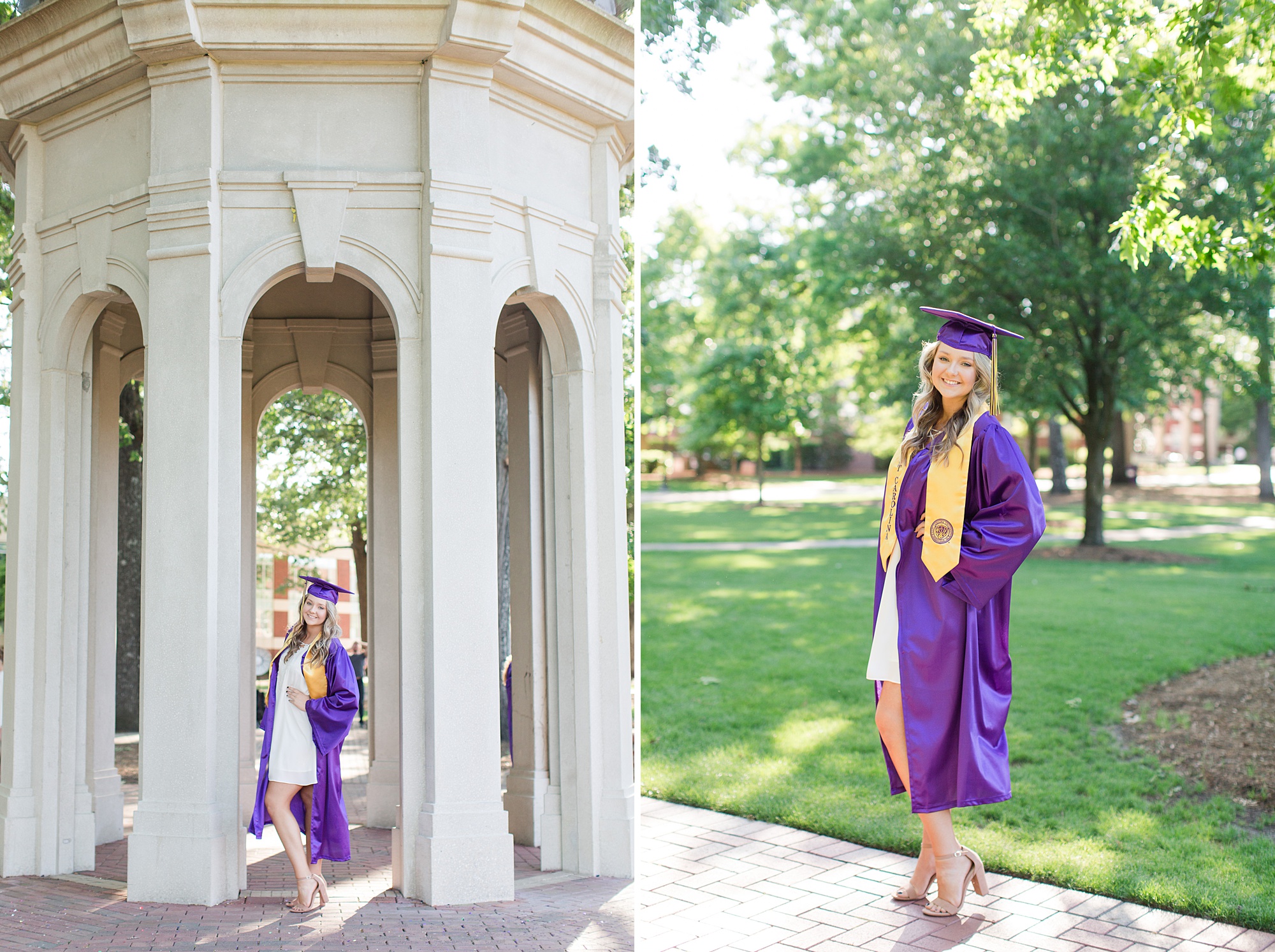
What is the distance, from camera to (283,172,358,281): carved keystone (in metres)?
5.55

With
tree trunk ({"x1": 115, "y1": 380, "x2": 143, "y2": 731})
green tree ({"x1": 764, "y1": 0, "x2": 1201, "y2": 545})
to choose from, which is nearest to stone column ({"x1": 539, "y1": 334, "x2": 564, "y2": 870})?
tree trunk ({"x1": 115, "y1": 380, "x2": 143, "y2": 731})

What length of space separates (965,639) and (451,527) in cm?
263

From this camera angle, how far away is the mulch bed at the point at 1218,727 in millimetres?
7023

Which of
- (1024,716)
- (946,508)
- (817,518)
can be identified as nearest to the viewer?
(946,508)

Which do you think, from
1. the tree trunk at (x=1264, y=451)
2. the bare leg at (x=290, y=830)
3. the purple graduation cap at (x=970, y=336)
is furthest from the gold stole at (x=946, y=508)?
the tree trunk at (x=1264, y=451)

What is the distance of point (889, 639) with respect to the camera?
4.29 meters

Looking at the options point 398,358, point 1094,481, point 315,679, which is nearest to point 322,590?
point 315,679

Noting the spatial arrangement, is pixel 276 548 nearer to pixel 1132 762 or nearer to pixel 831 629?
pixel 831 629

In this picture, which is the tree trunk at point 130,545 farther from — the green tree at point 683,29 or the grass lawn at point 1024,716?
the green tree at point 683,29

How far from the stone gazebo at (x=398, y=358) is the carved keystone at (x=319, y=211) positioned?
0.01m

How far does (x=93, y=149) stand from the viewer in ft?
20.3

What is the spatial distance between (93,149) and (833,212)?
1686 centimetres

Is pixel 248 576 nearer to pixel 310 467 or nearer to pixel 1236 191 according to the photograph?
pixel 310 467

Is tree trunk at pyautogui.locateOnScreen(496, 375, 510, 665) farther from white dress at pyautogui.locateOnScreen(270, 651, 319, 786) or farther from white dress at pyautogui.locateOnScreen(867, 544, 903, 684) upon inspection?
white dress at pyautogui.locateOnScreen(867, 544, 903, 684)
